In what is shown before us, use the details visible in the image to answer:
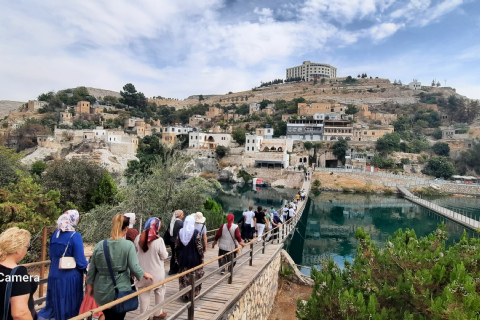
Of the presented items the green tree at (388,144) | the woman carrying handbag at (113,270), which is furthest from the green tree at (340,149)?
the woman carrying handbag at (113,270)

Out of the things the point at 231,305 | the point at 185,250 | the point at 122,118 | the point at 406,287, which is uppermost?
the point at 122,118

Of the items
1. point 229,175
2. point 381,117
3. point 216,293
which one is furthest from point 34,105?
point 381,117

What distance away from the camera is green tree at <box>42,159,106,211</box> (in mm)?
13977

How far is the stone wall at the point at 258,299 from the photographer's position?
4.57 meters

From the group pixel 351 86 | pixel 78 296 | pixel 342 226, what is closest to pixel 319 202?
pixel 342 226

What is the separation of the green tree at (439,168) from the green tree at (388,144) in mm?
4852

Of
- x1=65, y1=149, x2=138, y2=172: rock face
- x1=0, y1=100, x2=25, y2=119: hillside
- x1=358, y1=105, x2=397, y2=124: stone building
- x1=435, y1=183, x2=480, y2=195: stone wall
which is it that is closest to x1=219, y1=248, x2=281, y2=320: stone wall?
x1=65, y1=149, x2=138, y2=172: rock face

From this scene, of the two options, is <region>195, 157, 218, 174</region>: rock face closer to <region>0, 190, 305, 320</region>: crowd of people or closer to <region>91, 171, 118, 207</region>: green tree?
<region>91, 171, 118, 207</region>: green tree

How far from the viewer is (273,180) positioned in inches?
1591

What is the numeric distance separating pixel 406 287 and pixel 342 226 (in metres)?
17.8

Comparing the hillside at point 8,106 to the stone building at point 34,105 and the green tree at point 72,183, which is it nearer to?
the stone building at point 34,105

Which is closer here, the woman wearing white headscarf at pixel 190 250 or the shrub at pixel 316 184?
the woman wearing white headscarf at pixel 190 250

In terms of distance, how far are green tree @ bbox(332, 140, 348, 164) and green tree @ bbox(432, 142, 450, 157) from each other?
14.6 meters

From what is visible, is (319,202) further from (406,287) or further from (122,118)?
(122,118)
